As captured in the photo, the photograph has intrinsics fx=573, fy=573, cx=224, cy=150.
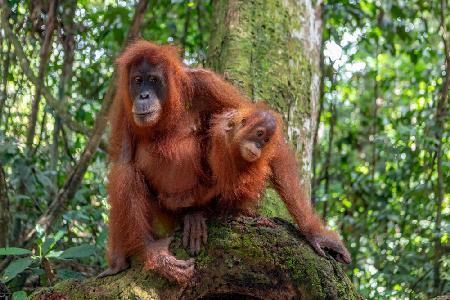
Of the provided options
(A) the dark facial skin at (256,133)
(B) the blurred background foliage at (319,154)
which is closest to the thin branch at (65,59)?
(B) the blurred background foliage at (319,154)

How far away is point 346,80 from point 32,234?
4.52 meters

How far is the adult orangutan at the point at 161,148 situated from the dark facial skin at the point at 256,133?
0.20m

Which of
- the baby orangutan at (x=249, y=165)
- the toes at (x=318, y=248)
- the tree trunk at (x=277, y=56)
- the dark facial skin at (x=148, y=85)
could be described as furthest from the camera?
the tree trunk at (x=277, y=56)

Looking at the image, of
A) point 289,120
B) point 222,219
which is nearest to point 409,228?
point 289,120

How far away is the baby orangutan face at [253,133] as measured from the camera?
3.08m

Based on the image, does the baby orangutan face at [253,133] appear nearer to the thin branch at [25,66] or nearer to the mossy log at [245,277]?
the mossy log at [245,277]

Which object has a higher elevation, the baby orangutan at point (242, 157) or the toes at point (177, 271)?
the baby orangutan at point (242, 157)

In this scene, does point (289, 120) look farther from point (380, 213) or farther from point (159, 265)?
point (380, 213)

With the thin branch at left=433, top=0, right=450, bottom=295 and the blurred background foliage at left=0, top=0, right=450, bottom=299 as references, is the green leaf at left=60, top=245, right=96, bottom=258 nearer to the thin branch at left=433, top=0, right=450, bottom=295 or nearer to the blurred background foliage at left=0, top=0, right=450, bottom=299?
the blurred background foliage at left=0, top=0, right=450, bottom=299

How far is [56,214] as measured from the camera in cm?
421

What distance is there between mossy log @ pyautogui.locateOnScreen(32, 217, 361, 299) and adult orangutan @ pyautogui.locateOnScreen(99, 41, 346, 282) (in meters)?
0.38

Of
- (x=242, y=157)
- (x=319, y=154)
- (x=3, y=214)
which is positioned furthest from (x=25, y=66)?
(x=319, y=154)

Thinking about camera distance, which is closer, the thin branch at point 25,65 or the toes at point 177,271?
the toes at point 177,271

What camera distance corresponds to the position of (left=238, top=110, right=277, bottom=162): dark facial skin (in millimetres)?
3080
